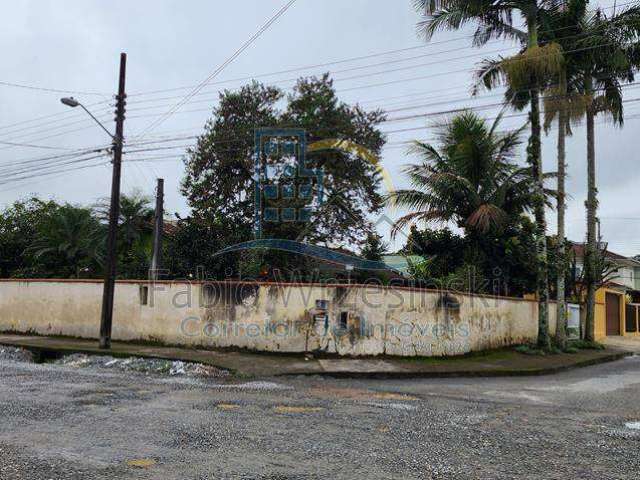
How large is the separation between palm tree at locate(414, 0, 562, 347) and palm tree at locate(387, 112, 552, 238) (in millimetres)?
1134

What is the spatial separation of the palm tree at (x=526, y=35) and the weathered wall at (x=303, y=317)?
170 centimetres

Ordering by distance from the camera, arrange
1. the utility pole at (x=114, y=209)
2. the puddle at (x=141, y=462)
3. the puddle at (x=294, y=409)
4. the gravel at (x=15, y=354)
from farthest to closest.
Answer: the utility pole at (x=114, y=209) → the gravel at (x=15, y=354) → the puddle at (x=294, y=409) → the puddle at (x=141, y=462)

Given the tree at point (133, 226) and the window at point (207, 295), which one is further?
the tree at point (133, 226)

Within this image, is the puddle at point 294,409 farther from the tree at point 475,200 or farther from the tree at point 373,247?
the tree at point 373,247

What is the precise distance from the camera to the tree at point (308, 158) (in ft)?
74.3

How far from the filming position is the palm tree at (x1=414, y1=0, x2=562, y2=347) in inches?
649

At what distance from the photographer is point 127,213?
90.5ft

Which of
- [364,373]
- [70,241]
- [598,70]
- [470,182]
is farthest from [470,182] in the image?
[70,241]

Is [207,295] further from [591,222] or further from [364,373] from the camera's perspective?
[591,222]

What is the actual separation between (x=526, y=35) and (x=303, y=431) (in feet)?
49.5

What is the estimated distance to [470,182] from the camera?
1836cm

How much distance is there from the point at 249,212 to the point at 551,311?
1182 centimetres

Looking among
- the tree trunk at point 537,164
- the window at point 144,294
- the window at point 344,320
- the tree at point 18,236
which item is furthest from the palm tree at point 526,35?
A: the tree at point 18,236

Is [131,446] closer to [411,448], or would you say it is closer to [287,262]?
[411,448]
